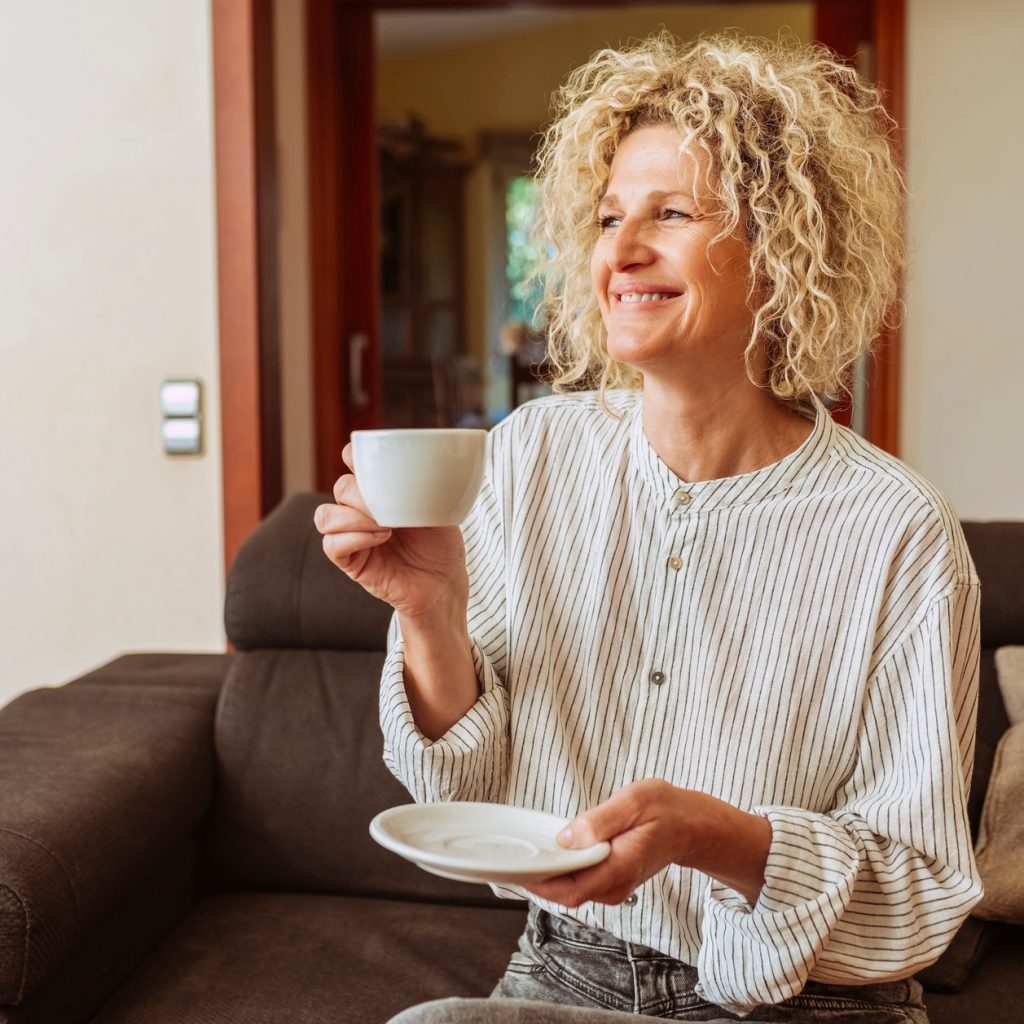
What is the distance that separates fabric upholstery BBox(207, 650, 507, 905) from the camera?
5.95ft

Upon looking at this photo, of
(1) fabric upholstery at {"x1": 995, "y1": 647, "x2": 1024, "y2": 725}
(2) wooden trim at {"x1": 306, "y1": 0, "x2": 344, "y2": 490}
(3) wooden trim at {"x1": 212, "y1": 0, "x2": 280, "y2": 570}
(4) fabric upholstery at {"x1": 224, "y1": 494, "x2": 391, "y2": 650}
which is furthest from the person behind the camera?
(2) wooden trim at {"x1": 306, "y1": 0, "x2": 344, "y2": 490}

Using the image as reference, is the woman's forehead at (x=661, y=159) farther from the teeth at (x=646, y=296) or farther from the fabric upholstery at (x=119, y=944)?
the fabric upholstery at (x=119, y=944)

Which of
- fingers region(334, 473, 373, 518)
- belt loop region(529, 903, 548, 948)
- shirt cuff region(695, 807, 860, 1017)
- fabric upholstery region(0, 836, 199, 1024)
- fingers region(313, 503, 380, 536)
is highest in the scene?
fingers region(334, 473, 373, 518)

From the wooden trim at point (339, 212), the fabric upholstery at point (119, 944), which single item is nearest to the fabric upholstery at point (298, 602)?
the fabric upholstery at point (119, 944)

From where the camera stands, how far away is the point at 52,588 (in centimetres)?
278

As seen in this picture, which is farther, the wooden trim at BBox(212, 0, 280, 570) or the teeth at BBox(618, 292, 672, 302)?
the wooden trim at BBox(212, 0, 280, 570)

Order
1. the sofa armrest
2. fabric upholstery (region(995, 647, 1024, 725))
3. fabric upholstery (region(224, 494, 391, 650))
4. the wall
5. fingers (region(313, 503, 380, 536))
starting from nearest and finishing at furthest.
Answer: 1. fingers (region(313, 503, 380, 536))
2. the sofa armrest
3. fabric upholstery (region(995, 647, 1024, 725))
4. fabric upholstery (region(224, 494, 391, 650))
5. the wall

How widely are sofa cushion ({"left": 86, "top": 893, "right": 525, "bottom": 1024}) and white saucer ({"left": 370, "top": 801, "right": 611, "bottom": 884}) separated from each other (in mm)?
573

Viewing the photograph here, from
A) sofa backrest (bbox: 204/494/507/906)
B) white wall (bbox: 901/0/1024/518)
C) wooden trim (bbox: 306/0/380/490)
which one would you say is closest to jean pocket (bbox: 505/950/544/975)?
sofa backrest (bbox: 204/494/507/906)

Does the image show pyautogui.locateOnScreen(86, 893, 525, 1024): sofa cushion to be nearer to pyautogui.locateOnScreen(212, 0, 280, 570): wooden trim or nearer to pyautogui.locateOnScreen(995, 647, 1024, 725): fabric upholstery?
pyautogui.locateOnScreen(995, 647, 1024, 725): fabric upholstery

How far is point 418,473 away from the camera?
3.01 feet

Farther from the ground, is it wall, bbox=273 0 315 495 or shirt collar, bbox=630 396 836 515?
wall, bbox=273 0 315 495

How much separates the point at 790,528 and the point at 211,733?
1007 mm

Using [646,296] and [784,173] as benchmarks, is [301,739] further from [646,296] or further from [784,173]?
[784,173]
